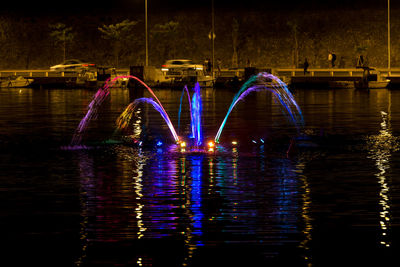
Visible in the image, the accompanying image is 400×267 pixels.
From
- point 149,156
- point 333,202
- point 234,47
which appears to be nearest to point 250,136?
point 149,156

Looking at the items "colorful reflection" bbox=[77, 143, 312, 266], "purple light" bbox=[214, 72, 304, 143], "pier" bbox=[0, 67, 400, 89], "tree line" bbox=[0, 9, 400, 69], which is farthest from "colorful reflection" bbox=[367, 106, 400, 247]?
"tree line" bbox=[0, 9, 400, 69]

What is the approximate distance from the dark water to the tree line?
85.8m

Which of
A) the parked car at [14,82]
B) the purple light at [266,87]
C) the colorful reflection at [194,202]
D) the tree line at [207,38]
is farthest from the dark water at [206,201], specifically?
the tree line at [207,38]

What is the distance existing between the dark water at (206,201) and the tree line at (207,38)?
85.8 meters

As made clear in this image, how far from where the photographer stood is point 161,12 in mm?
127938

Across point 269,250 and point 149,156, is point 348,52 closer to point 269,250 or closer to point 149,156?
point 149,156

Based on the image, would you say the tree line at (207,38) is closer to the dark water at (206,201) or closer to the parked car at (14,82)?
the parked car at (14,82)

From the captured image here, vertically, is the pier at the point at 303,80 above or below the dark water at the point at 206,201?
above

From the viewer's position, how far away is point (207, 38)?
120m

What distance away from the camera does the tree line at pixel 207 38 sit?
112 metres

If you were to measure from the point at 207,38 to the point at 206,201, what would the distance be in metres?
107

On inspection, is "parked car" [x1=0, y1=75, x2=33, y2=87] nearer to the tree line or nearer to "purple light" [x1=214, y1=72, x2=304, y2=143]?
"purple light" [x1=214, y1=72, x2=304, y2=143]

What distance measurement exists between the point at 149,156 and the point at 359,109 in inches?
699

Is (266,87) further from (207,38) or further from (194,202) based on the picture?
(207,38)
